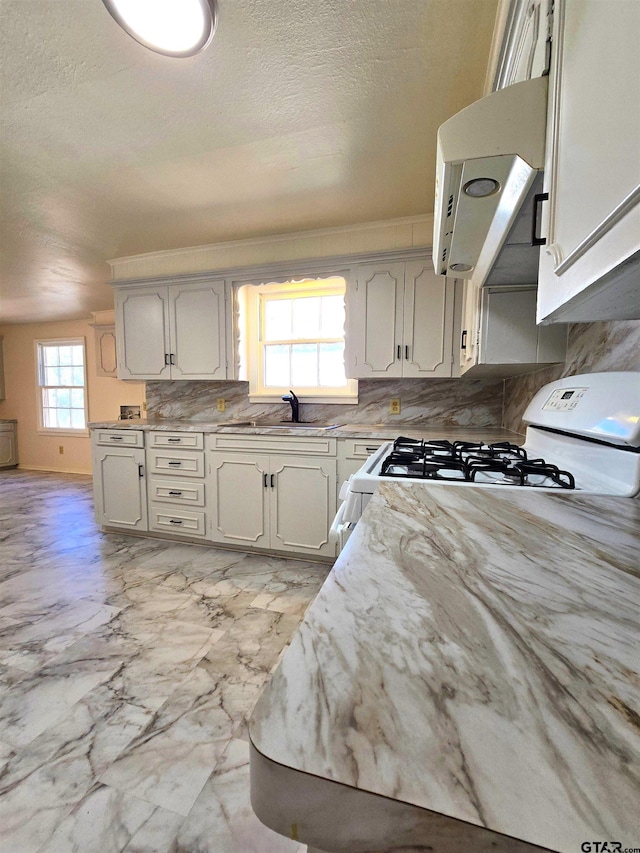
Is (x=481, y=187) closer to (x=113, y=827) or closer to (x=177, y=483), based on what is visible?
(x=113, y=827)

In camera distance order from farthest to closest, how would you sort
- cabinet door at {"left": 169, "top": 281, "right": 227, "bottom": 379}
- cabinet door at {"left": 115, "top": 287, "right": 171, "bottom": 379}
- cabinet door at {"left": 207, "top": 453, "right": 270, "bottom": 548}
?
cabinet door at {"left": 115, "top": 287, "right": 171, "bottom": 379}, cabinet door at {"left": 169, "top": 281, "right": 227, "bottom": 379}, cabinet door at {"left": 207, "top": 453, "right": 270, "bottom": 548}

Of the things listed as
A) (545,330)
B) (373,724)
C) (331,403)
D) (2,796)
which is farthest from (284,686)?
(331,403)

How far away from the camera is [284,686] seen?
0.33 meters

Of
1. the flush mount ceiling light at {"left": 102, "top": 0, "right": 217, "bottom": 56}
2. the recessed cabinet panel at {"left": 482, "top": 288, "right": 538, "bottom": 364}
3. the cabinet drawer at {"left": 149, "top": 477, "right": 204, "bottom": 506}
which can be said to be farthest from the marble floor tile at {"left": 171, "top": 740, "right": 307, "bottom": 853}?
the flush mount ceiling light at {"left": 102, "top": 0, "right": 217, "bottom": 56}

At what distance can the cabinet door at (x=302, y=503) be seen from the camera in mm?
2510

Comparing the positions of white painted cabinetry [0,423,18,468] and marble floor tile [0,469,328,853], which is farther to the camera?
white painted cabinetry [0,423,18,468]

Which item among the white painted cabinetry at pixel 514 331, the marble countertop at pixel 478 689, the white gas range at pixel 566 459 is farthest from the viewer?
the white painted cabinetry at pixel 514 331

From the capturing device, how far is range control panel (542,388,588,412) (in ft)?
3.96

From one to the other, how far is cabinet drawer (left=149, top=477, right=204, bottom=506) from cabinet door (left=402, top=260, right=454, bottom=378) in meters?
1.80

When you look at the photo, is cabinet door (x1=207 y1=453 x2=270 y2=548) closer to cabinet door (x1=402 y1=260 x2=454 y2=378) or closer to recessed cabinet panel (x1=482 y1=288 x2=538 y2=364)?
cabinet door (x1=402 y1=260 x2=454 y2=378)

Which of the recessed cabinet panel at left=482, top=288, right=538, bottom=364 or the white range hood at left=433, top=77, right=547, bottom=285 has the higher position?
A: the white range hood at left=433, top=77, right=547, bottom=285

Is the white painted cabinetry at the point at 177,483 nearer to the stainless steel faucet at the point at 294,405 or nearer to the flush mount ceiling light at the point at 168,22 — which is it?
the stainless steel faucet at the point at 294,405

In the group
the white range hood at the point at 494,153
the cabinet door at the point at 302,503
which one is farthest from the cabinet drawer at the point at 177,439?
the white range hood at the point at 494,153

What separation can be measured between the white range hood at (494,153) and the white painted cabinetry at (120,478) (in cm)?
284
